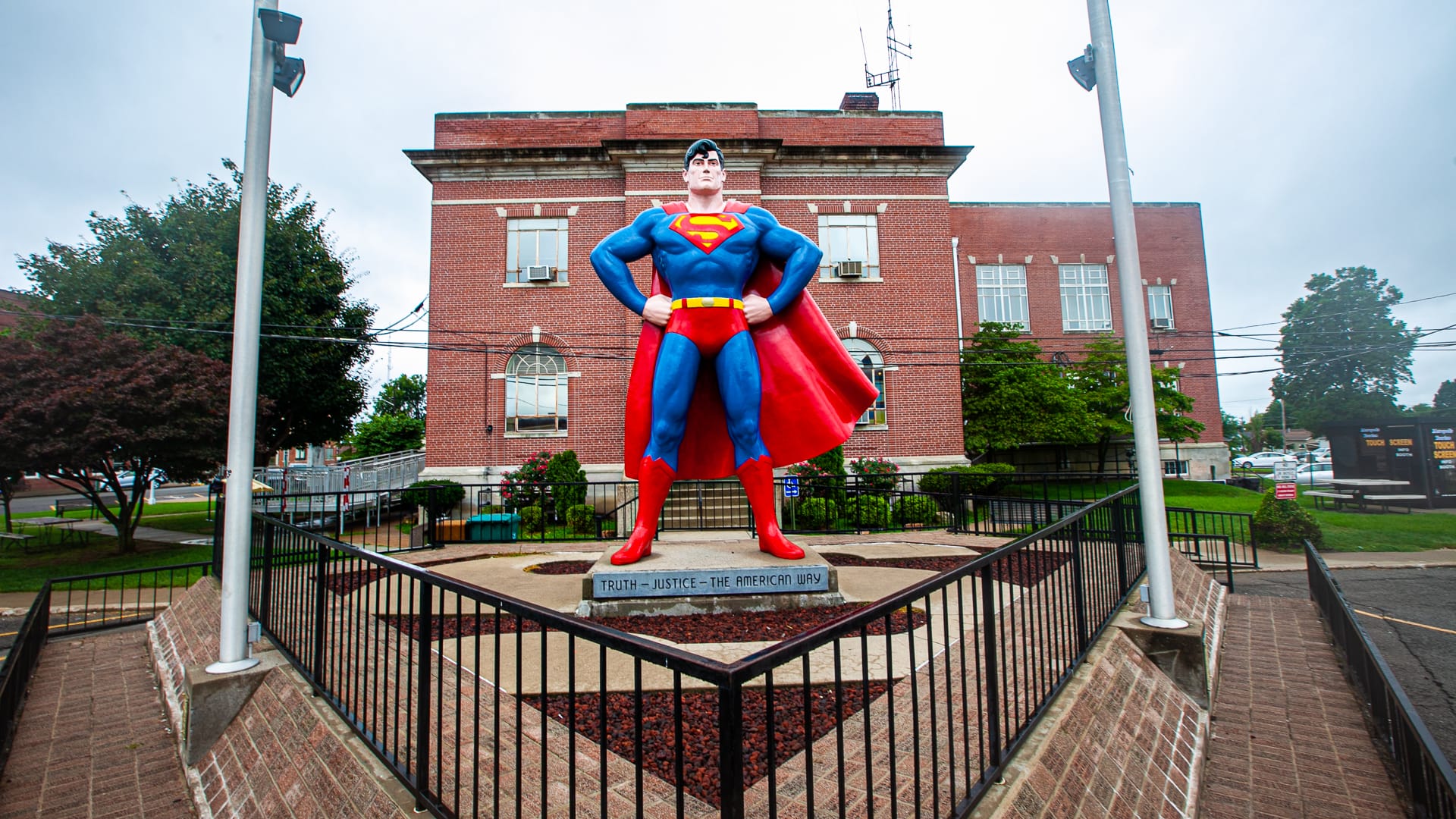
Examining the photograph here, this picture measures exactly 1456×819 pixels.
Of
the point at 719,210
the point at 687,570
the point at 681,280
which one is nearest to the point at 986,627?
the point at 687,570

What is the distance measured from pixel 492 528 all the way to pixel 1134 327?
10.8 meters

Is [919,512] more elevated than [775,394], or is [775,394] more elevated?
[775,394]

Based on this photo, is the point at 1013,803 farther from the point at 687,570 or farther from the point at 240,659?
the point at 240,659

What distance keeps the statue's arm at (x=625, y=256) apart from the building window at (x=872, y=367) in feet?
48.8

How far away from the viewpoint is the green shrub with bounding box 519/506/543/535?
15297 mm

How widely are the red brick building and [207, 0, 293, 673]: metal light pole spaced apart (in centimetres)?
1507

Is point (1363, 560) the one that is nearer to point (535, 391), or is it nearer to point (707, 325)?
point (707, 325)

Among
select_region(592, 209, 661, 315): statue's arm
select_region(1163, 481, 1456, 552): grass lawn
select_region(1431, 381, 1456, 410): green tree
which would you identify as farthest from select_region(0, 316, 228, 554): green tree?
select_region(1431, 381, 1456, 410): green tree

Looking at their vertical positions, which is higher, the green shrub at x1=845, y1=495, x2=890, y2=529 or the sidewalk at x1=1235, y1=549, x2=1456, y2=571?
the green shrub at x1=845, y1=495, x2=890, y2=529

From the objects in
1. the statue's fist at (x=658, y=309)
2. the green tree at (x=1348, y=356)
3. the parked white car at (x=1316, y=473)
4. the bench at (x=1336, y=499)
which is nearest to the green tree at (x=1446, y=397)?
the green tree at (x=1348, y=356)

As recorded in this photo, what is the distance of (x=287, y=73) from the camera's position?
4602mm

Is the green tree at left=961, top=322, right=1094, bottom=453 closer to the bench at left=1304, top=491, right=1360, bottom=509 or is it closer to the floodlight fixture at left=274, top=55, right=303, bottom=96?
the bench at left=1304, top=491, right=1360, bottom=509

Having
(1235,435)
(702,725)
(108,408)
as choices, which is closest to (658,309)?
(702,725)

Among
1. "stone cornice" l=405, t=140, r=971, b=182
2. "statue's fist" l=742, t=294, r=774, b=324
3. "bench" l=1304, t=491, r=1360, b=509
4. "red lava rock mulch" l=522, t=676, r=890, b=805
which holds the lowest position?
"bench" l=1304, t=491, r=1360, b=509
